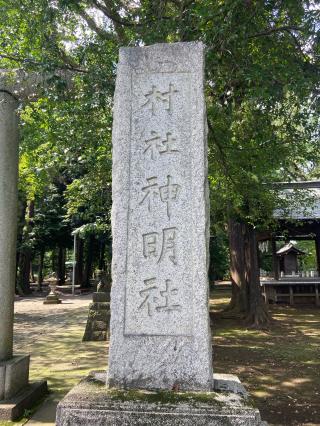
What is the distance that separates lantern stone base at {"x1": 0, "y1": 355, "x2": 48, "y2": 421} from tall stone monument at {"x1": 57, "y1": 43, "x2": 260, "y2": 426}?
1544mm

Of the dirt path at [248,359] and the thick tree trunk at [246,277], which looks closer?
the dirt path at [248,359]

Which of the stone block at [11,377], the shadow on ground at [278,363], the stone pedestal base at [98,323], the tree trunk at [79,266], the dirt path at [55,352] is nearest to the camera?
the stone block at [11,377]

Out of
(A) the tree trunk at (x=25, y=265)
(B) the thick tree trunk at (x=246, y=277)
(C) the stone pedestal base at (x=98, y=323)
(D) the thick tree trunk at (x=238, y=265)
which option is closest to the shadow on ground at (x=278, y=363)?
(B) the thick tree trunk at (x=246, y=277)

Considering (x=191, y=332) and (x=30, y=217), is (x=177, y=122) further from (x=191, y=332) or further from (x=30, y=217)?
(x=30, y=217)

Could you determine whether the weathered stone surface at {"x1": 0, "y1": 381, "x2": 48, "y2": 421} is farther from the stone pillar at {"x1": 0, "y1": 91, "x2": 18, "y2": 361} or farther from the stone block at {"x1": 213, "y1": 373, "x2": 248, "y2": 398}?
the stone block at {"x1": 213, "y1": 373, "x2": 248, "y2": 398}

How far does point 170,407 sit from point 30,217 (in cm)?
A: 2513

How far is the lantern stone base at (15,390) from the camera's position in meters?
4.19

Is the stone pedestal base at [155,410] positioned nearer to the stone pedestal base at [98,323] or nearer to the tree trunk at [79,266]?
the stone pedestal base at [98,323]

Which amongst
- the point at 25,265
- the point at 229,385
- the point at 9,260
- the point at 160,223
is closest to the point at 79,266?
the point at 25,265

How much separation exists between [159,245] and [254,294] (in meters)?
9.67

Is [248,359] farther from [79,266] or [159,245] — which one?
[79,266]

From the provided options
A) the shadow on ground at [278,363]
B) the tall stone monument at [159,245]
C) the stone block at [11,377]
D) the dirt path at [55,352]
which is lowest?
the shadow on ground at [278,363]

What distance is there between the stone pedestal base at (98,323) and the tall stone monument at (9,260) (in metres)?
4.60

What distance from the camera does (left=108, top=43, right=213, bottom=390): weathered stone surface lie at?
3.01m
